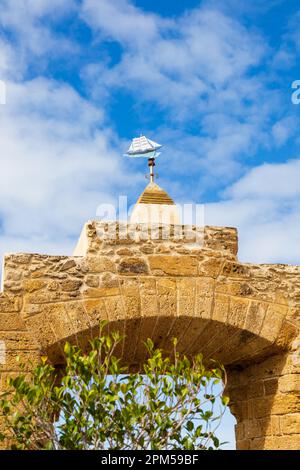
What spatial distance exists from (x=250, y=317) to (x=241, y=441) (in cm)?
152

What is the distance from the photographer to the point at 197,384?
6.23 m

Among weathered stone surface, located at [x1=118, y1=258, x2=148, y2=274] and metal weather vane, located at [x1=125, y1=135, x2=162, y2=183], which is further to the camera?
metal weather vane, located at [x1=125, y1=135, x2=162, y2=183]

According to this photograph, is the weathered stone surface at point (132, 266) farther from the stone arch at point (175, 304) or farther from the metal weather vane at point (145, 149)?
the metal weather vane at point (145, 149)

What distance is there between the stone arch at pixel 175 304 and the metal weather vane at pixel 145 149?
1774 millimetres

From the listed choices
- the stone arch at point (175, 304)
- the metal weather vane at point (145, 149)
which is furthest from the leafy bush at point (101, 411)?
the metal weather vane at point (145, 149)

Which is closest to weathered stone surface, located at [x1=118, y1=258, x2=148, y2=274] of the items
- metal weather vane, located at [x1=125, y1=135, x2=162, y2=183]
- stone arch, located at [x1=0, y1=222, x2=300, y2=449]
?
stone arch, located at [x1=0, y1=222, x2=300, y2=449]

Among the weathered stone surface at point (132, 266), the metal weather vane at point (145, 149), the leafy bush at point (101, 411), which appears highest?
the metal weather vane at point (145, 149)

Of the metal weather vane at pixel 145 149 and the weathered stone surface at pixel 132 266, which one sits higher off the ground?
the metal weather vane at pixel 145 149

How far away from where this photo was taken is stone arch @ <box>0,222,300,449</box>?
703cm

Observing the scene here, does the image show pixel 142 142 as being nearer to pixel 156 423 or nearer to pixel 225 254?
pixel 225 254

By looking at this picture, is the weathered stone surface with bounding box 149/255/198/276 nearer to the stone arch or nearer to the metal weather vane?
the stone arch

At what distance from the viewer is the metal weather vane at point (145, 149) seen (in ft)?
30.5

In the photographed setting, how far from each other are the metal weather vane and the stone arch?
1774 millimetres
